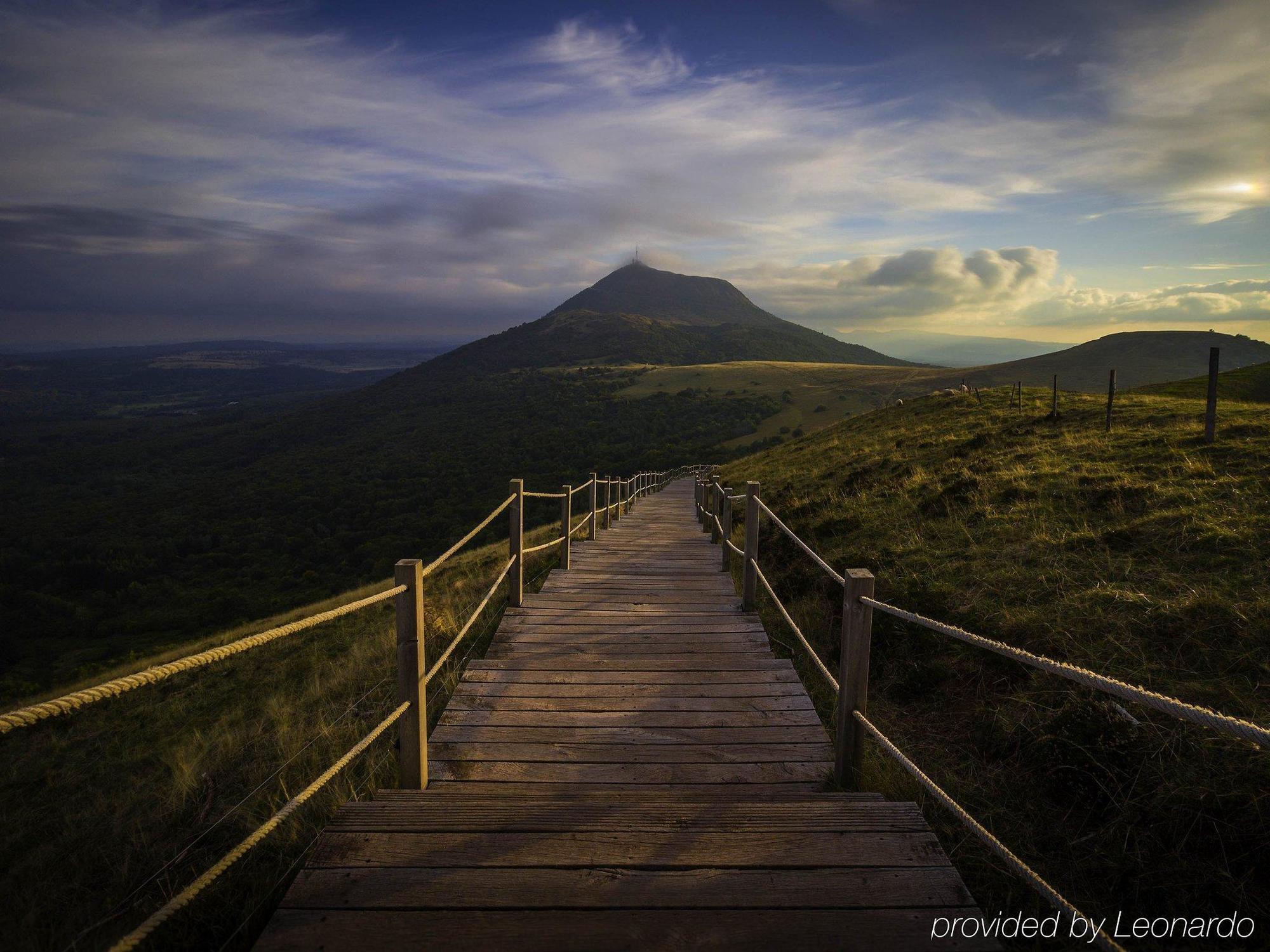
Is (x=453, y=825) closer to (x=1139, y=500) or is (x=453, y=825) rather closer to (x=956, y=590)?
(x=956, y=590)

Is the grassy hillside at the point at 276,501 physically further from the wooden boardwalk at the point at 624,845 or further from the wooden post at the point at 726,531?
the wooden boardwalk at the point at 624,845

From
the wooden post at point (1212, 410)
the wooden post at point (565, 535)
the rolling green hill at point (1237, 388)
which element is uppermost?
the rolling green hill at point (1237, 388)

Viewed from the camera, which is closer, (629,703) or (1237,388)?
(629,703)

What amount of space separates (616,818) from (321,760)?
2.47 metres

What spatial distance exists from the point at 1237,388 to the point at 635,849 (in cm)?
2572

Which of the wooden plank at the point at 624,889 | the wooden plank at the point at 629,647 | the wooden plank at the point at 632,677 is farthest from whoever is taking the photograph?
the wooden plank at the point at 629,647

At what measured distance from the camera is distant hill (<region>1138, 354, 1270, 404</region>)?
18.4 m

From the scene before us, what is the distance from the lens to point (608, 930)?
1.88 metres

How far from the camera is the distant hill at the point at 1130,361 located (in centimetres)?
5494

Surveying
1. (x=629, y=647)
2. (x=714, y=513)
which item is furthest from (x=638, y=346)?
(x=629, y=647)

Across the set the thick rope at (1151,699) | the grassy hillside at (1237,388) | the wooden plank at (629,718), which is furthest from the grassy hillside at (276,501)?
the grassy hillside at (1237,388)

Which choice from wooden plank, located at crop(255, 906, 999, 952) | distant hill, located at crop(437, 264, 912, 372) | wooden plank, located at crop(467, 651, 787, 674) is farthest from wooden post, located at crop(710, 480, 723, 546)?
distant hill, located at crop(437, 264, 912, 372)

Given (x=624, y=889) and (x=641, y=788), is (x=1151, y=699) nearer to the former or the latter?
(x=624, y=889)

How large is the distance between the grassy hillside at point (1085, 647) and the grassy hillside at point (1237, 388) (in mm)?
11021
